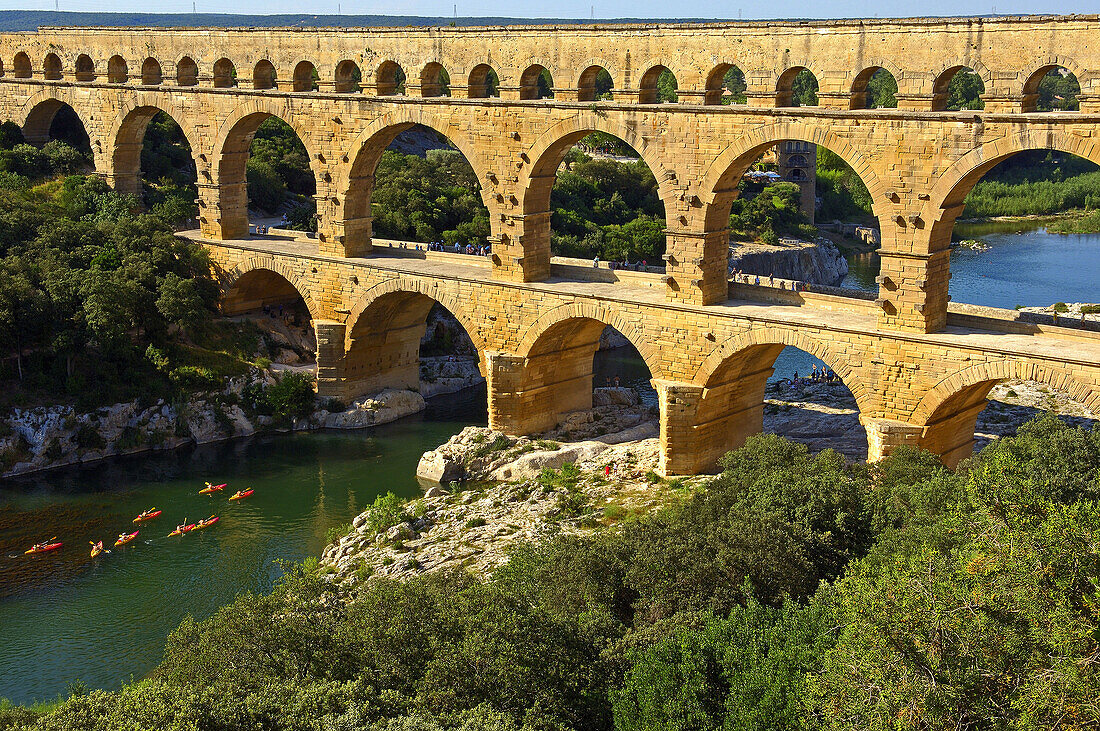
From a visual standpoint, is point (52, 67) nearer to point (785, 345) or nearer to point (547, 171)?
point (547, 171)

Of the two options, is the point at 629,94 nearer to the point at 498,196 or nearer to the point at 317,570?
the point at 498,196

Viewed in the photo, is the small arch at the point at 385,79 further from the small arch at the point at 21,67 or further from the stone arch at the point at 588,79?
the small arch at the point at 21,67

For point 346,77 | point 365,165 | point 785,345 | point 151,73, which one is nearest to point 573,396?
point 785,345

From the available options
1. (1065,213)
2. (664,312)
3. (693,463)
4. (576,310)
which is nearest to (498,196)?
(576,310)

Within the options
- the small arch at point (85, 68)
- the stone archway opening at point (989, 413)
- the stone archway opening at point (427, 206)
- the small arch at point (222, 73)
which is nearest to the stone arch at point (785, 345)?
the stone archway opening at point (989, 413)

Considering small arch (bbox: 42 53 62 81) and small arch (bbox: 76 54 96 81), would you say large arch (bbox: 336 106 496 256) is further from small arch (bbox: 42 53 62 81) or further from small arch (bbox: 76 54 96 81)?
small arch (bbox: 42 53 62 81)

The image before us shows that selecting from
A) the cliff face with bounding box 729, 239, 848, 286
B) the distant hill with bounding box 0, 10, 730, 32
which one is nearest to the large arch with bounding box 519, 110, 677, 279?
the cliff face with bounding box 729, 239, 848, 286

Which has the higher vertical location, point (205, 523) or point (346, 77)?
point (346, 77)
